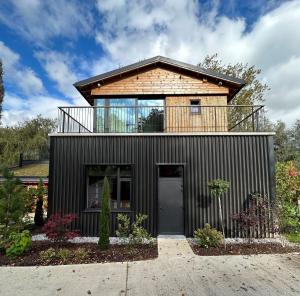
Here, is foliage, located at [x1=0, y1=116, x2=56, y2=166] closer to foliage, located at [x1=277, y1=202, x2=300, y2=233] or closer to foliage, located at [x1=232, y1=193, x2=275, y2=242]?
foliage, located at [x1=232, y1=193, x2=275, y2=242]

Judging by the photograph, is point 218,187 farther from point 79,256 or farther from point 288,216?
point 79,256

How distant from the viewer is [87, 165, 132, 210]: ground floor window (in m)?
10.0

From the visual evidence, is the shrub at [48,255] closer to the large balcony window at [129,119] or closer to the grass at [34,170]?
the large balcony window at [129,119]

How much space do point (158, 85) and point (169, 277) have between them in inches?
345

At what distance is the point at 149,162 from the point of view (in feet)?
32.7

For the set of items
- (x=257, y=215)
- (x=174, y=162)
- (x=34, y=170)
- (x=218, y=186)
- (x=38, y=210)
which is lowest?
(x=38, y=210)

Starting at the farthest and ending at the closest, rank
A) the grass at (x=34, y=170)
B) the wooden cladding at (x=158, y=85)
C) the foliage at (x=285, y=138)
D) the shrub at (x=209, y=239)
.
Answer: the foliage at (x=285, y=138)
the grass at (x=34, y=170)
the wooden cladding at (x=158, y=85)
the shrub at (x=209, y=239)

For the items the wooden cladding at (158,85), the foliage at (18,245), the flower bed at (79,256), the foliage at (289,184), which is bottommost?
the flower bed at (79,256)

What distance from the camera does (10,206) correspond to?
8.36 meters

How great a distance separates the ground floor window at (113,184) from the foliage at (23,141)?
21.8 meters

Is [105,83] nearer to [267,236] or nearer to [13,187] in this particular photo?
[13,187]

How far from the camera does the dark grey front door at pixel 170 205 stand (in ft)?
32.1

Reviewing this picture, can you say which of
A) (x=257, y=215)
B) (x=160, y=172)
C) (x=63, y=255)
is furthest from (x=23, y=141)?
(x=257, y=215)

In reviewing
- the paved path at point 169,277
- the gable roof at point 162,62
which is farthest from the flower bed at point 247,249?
the gable roof at point 162,62
